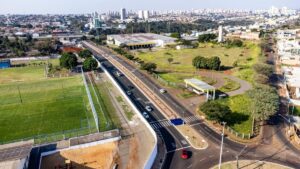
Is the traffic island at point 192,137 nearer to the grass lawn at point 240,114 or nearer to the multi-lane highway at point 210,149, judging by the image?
the multi-lane highway at point 210,149

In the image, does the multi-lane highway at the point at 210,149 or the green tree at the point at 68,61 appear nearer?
the multi-lane highway at the point at 210,149

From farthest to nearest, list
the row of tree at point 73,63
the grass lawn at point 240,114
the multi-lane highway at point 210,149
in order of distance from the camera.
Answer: the row of tree at point 73,63 < the grass lawn at point 240,114 < the multi-lane highway at point 210,149

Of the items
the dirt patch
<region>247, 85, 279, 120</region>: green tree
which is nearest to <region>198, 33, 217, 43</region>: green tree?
<region>247, 85, 279, 120</region>: green tree

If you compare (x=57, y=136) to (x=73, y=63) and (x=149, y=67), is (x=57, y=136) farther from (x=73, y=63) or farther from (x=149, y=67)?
(x=73, y=63)

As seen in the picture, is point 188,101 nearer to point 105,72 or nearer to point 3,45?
point 105,72

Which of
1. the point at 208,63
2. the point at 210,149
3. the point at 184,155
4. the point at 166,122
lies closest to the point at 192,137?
the point at 210,149

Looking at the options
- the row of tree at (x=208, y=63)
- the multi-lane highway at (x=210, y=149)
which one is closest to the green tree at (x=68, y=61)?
the row of tree at (x=208, y=63)

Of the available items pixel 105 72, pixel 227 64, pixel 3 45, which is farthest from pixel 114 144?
pixel 3 45

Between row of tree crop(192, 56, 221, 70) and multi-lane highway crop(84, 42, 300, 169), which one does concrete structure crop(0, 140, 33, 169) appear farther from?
row of tree crop(192, 56, 221, 70)
